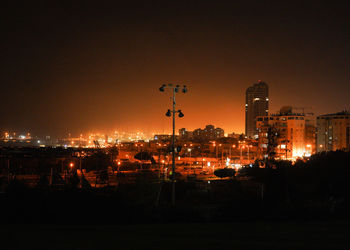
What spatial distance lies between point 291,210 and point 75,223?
7.02 m

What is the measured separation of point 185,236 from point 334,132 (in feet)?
304

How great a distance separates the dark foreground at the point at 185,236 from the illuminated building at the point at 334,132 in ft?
282

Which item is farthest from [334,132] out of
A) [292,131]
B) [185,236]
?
[185,236]

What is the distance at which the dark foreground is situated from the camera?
7.62 meters

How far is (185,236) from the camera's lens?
27.9 feet

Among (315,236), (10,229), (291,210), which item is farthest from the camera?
(291,210)

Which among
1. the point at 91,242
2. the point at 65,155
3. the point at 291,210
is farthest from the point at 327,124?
the point at 91,242

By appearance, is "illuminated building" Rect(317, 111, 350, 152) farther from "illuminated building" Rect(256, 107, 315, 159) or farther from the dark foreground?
the dark foreground

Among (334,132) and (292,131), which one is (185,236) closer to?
(292,131)

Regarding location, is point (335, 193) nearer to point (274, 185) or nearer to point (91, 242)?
point (274, 185)

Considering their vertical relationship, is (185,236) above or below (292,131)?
below

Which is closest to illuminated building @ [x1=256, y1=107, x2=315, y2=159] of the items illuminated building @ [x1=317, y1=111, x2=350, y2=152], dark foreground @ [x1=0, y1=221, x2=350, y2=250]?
illuminated building @ [x1=317, y1=111, x2=350, y2=152]

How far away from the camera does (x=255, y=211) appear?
39.5 ft

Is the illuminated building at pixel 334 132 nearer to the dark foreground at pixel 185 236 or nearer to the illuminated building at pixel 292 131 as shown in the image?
the illuminated building at pixel 292 131
